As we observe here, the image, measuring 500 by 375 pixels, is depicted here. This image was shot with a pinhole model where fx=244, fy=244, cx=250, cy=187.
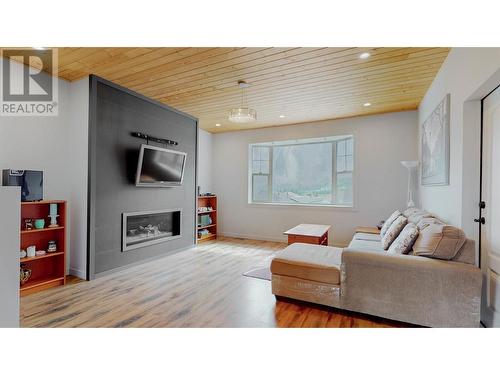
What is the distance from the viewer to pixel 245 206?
5973 mm

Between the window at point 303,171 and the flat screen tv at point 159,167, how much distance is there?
2.15 metres

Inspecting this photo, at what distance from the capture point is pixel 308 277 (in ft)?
7.82

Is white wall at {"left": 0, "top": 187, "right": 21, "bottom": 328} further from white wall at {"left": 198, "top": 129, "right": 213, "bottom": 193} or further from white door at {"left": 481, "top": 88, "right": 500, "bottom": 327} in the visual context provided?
white wall at {"left": 198, "top": 129, "right": 213, "bottom": 193}

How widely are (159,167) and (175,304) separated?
2.17 metres

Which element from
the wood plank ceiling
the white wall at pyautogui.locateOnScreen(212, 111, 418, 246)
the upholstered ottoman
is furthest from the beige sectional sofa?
the white wall at pyautogui.locateOnScreen(212, 111, 418, 246)

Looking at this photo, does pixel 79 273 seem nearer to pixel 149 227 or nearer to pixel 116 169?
pixel 149 227

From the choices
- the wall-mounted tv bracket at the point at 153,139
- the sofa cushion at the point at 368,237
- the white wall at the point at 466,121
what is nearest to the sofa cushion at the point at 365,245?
the sofa cushion at the point at 368,237

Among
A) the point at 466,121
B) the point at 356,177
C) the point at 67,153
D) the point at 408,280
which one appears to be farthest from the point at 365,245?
the point at 67,153

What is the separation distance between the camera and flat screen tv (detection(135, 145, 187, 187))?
Answer: 11.8 feet

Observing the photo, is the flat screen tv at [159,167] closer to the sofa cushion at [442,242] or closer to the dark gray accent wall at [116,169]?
A: the dark gray accent wall at [116,169]

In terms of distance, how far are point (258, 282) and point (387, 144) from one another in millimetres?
3526

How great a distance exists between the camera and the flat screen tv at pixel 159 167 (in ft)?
11.8
